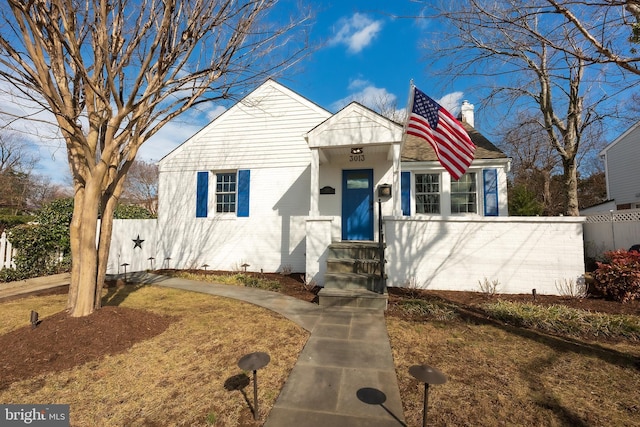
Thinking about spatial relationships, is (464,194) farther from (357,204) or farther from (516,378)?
(516,378)

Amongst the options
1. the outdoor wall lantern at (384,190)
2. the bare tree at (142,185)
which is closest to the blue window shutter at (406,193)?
the outdoor wall lantern at (384,190)

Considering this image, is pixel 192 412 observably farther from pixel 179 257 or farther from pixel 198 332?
pixel 179 257

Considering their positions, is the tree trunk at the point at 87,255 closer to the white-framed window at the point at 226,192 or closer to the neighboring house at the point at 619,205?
the white-framed window at the point at 226,192

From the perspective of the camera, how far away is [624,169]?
50.6ft

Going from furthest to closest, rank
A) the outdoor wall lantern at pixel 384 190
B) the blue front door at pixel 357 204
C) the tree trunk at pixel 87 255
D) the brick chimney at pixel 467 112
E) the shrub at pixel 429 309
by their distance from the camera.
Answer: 1. the brick chimney at pixel 467 112
2. the blue front door at pixel 357 204
3. the outdoor wall lantern at pixel 384 190
4. the shrub at pixel 429 309
5. the tree trunk at pixel 87 255

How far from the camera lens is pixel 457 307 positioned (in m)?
5.48

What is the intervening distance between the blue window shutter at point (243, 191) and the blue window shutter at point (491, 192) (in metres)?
7.72

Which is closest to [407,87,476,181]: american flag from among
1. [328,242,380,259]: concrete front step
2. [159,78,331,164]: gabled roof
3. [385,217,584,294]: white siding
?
[385,217,584,294]: white siding

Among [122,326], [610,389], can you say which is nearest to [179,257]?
[122,326]

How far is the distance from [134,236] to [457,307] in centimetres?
1010

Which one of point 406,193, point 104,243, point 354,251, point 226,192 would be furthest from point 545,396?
point 226,192

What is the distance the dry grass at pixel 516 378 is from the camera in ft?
8.00

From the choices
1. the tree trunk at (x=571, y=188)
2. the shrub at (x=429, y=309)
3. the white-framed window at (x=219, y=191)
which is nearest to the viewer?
the shrub at (x=429, y=309)

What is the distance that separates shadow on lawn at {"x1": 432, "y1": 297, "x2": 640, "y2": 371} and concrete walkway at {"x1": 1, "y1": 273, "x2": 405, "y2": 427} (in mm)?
1810
